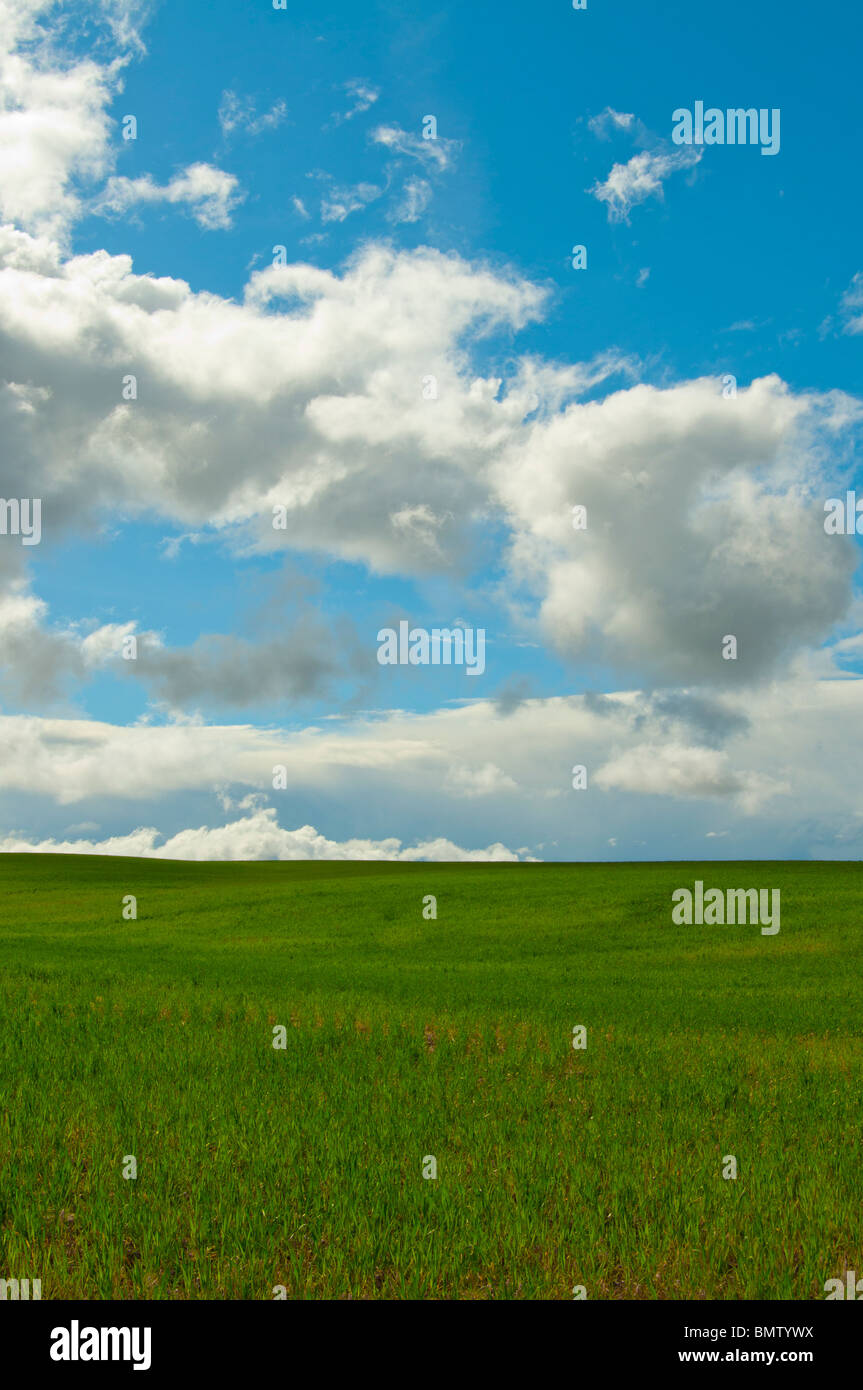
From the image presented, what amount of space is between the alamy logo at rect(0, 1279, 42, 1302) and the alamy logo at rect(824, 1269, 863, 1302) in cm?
693

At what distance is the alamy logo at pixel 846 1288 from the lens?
7.43 metres

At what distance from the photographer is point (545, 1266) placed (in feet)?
24.9

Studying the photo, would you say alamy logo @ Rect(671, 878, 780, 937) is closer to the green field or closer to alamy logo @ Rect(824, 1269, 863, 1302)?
the green field

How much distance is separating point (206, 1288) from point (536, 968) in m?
28.5

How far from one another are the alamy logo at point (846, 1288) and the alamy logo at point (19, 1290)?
6931mm

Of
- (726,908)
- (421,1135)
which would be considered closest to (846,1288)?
(421,1135)

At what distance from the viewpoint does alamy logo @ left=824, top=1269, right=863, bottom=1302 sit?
7434 mm
